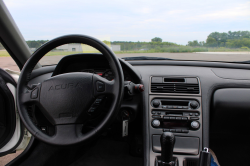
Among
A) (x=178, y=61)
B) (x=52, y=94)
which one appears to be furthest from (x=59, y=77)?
(x=178, y=61)

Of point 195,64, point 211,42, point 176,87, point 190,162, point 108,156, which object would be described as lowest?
point 108,156

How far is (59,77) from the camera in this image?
52.0 inches

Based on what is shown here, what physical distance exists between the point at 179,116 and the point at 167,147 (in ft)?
1.17

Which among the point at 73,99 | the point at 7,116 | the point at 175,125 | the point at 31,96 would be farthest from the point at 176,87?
the point at 7,116

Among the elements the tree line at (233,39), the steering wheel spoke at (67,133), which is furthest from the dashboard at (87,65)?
the tree line at (233,39)

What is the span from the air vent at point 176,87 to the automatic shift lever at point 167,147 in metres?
0.48

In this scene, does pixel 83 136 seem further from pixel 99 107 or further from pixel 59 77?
pixel 59 77

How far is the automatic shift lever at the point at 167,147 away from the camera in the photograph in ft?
5.03

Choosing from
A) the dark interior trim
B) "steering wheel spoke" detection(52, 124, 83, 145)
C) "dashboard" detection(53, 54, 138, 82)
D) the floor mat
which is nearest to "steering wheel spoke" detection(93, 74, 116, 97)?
"steering wheel spoke" detection(52, 124, 83, 145)

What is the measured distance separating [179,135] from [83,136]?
3.20 ft

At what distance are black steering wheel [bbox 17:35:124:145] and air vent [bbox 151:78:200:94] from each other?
76 centimetres

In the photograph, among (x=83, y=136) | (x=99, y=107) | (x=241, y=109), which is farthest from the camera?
(x=241, y=109)

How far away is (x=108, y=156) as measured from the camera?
278cm

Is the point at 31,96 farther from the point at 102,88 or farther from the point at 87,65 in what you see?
the point at 87,65
